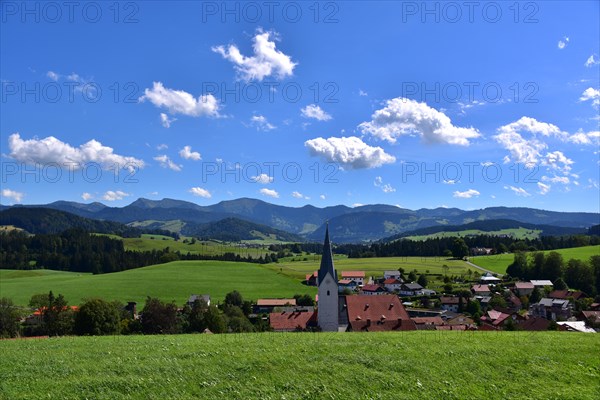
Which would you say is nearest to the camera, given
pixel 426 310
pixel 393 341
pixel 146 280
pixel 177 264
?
pixel 393 341

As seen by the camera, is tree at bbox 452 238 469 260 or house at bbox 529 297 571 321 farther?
tree at bbox 452 238 469 260

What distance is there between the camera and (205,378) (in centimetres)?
1481

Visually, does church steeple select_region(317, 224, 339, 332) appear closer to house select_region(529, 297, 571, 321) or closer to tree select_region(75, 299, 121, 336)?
tree select_region(75, 299, 121, 336)

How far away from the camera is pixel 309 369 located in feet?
51.3

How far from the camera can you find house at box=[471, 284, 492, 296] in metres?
116

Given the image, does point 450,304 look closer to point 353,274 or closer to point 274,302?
point 274,302

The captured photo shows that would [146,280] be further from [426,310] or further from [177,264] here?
[426,310]

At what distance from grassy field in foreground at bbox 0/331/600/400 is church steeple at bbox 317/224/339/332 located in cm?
3775

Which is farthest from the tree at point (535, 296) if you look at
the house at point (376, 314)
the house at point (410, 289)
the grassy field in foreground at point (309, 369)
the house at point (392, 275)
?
the grassy field in foreground at point (309, 369)

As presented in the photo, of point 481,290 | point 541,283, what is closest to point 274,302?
point 481,290

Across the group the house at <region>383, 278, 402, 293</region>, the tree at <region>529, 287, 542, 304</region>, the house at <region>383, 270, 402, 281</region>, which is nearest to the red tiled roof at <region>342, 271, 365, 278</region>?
the house at <region>383, 270, 402, 281</region>

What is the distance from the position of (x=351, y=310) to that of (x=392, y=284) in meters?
76.6

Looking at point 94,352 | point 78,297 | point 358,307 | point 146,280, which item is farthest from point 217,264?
point 94,352

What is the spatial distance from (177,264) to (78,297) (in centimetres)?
6229
